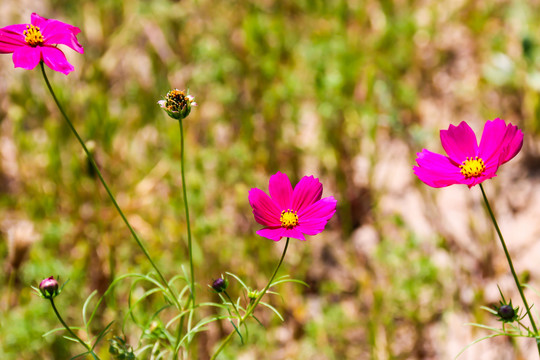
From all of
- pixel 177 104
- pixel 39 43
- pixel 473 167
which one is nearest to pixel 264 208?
pixel 177 104

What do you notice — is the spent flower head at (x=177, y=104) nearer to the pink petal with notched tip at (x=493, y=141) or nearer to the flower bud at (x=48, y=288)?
the flower bud at (x=48, y=288)

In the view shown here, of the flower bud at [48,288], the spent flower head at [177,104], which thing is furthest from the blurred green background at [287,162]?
the spent flower head at [177,104]

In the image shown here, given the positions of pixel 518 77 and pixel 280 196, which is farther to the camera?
pixel 518 77

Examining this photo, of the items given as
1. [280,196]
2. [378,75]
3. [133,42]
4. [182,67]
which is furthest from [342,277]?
[133,42]

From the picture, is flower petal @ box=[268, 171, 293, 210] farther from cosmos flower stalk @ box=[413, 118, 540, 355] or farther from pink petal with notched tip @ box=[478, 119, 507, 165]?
pink petal with notched tip @ box=[478, 119, 507, 165]

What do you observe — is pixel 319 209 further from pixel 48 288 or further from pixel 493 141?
pixel 48 288

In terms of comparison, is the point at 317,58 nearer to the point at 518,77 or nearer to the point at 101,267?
the point at 518,77
